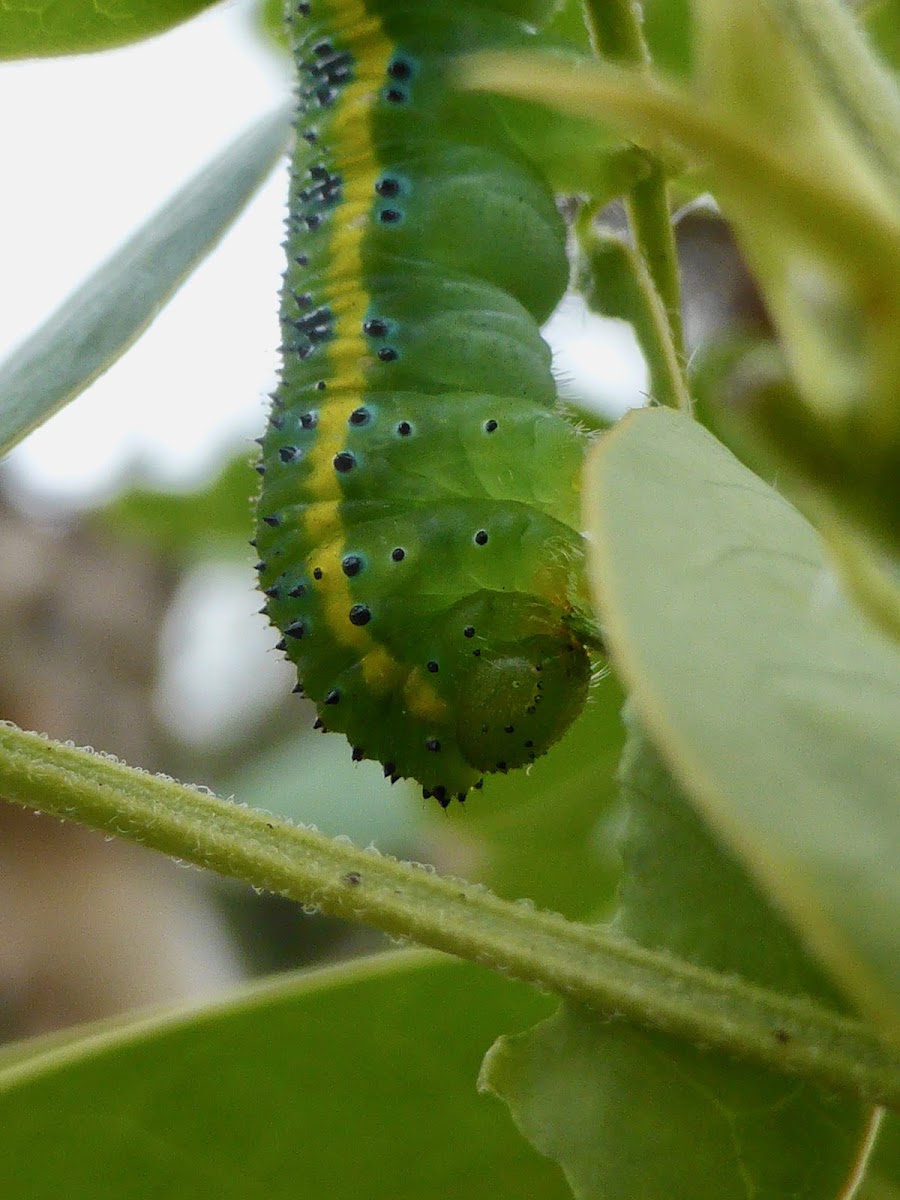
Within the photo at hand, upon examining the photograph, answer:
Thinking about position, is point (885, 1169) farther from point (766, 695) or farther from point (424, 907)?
point (766, 695)

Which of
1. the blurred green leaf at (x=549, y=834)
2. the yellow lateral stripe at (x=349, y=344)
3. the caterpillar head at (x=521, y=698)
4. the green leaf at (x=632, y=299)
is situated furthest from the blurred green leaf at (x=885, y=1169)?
the blurred green leaf at (x=549, y=834)

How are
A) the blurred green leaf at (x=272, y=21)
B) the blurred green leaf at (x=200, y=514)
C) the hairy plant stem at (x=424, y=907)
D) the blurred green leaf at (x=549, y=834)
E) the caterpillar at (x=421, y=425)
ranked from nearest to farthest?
the hairy plant stem at (x=424, y=907), the caterpillar at (x=421, y=425), the blurred green leaf at (x=549, y=834), the blurred green leaf at (x=272, y=21), the blurred green leaf at (x=200, y=514)

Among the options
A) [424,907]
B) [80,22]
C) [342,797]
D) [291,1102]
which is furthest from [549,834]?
[424,907]

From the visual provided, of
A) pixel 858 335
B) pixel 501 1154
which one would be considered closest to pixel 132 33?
pixel 501 1154

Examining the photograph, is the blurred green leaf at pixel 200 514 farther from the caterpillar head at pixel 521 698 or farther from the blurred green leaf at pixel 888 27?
the caterpillar head at pixel 521 698

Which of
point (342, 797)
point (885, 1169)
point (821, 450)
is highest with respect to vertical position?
point (821, 450)

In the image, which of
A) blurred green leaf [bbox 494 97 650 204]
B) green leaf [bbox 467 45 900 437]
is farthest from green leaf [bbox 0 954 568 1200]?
green leaf [bbox 467 45 900 437]
